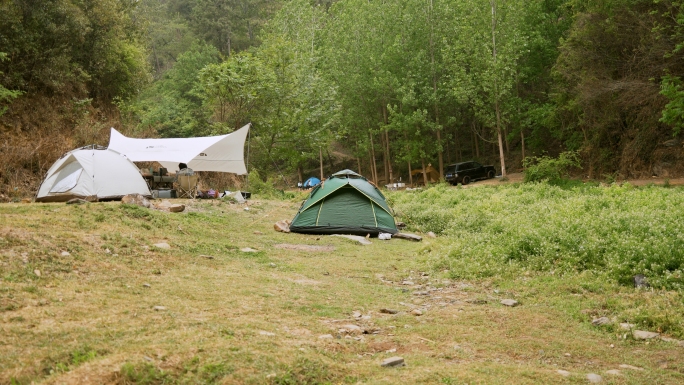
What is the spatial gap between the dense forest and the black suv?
1856 millimetres

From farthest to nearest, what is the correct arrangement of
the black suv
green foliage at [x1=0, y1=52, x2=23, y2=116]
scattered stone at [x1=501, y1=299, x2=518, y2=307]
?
1. the black suv
2. green foliage at [x1=0, y1=52, x2=23, y2=116]
3. scattered stone at [x1=501, y1=299, x2=518, y2=307]

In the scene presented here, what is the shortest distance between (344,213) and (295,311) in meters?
7.64

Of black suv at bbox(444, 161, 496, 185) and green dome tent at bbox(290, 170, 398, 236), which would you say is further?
black suv at bbox(444, 161, 496, 185)

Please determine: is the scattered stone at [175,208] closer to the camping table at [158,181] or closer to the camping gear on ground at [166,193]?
the camping gear on ground at [166,193]

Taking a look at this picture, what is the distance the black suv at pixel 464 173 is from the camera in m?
33.2

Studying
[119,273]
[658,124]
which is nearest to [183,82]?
[658,124]

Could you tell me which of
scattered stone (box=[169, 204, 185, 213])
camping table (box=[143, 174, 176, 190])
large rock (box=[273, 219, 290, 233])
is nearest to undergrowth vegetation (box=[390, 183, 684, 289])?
large rock (box=[273, 219, 290, 233])

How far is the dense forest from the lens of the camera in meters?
23.0

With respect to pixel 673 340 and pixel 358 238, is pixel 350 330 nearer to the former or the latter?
pixel 673 340

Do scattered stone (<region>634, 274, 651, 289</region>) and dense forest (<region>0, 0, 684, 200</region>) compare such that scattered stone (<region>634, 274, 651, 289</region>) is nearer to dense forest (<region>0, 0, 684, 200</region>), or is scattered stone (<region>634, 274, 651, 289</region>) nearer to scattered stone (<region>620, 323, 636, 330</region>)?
scattered stone (<region>620, 323, 636, 330</region>)

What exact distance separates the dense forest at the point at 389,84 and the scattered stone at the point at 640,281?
15321 millimetres

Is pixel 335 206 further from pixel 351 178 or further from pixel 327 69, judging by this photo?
pixel 327 69

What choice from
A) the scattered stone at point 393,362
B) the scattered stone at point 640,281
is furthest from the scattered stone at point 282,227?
the scattered stone at point 393,362

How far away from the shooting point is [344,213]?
14.1 m
